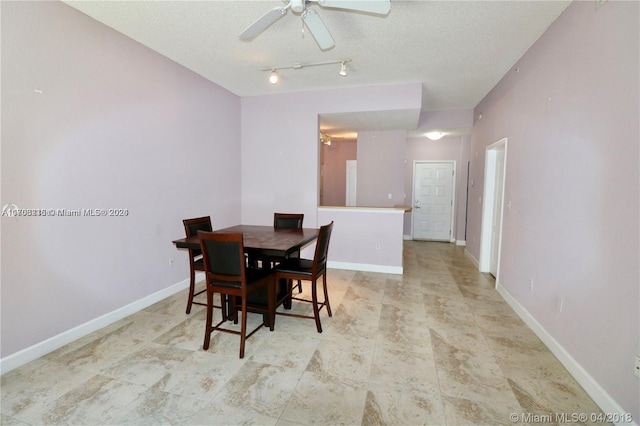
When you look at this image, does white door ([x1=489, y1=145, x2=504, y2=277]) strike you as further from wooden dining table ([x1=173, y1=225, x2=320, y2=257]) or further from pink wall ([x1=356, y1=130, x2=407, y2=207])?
wooden dining table ([x1=173, y1=225, x2=320, y2=257])

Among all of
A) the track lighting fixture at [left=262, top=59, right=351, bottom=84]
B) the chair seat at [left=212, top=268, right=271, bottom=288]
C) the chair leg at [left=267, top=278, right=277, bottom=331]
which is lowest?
the chair leg at [left=267, top=278, right=277, bottom=331]

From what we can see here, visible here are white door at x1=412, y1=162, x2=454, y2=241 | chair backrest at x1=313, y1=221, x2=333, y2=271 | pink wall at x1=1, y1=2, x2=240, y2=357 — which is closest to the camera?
pink wall at x1=1, y1=2, x2=240, y2=357

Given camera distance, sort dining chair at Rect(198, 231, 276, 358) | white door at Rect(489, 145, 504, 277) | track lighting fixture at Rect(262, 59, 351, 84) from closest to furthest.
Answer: dining chair at Rect(198, 231, 276, 358) → track lighting fixture at Rect(262, 59, 351, 84) → white door at Rect(489, 145, 504, 277)

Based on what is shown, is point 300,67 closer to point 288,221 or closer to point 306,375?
point 288,221

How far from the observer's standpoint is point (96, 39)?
8.20ft

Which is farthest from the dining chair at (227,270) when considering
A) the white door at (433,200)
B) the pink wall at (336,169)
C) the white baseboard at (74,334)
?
the pink wall at (336,169)

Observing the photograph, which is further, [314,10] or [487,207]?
[487,207]

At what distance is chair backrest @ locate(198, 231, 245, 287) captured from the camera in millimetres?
2117

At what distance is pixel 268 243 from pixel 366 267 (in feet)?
Answer: 7.70

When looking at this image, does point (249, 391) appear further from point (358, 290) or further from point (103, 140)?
point (103, 140)

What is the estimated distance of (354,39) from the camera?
2.76 meters

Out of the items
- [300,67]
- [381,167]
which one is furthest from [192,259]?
[381,167]

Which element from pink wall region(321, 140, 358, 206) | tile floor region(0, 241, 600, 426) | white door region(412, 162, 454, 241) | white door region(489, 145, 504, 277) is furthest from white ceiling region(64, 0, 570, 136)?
pink wall region(321, 140, 358, 206)

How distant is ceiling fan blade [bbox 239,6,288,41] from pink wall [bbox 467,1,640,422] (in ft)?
6.61
